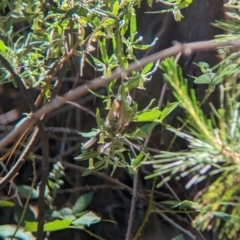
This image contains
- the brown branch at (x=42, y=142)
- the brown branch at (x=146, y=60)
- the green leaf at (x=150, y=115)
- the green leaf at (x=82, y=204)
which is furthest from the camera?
the green leaf at (x=82, y=204)

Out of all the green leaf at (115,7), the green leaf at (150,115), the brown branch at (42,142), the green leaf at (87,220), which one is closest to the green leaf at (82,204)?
the green leaf at (87,220)

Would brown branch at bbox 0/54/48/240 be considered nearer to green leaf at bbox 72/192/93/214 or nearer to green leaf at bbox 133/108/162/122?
green leaf at bbox 133/108/162/122

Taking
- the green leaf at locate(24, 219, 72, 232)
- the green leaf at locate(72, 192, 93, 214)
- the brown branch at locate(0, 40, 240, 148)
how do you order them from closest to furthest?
the brown branch at locate(0, 40, 240, 148) < the green leaf at locate(24, 219, 72, 232) < the green leaf at locate(72, 192, 93, 214)

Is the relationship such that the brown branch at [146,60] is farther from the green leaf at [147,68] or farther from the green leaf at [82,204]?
the green leaf at [82,204]

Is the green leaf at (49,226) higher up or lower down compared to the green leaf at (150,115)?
lower down

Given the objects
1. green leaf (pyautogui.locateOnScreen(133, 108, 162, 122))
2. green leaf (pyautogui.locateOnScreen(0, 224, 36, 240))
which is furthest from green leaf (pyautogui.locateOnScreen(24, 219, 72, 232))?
green leaf (pyautogui.locateOnScreen(133, 108, 162, 122))

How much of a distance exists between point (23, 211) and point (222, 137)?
911 mm

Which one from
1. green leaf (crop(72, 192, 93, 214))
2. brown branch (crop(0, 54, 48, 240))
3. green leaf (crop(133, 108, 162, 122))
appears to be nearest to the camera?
brown branch (crop(0, 54, 48, 240))

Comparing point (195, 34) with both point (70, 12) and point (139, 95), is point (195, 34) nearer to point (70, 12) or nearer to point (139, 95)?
point (139, 95)

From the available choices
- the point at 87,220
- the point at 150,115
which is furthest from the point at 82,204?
the point at 150,115

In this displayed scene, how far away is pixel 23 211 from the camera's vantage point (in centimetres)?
163

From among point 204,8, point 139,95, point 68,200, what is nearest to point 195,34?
point 204,8

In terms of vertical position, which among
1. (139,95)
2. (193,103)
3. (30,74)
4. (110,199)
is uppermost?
(193,103)

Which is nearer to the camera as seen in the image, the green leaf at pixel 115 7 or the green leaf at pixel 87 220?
the green leaf at pixel 115 7
